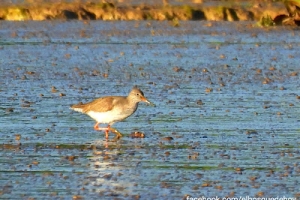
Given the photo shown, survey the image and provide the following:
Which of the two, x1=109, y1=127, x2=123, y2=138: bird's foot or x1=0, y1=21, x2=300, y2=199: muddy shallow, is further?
x1=109, y1=127, x2=123, y2=138: bird's foot

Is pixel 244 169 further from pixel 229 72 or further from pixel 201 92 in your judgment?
pixel 229 72

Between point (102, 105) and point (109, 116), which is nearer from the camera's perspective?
point (109, 116)

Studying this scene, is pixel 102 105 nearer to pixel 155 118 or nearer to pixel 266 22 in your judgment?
pixel 155 118

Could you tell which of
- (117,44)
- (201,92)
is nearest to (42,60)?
(117,44)

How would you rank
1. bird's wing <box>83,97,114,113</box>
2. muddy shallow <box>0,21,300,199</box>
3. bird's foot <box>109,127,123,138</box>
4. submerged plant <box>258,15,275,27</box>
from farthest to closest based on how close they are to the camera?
1. submerged plant <box>258,15,275,27</box>
2. bird's wing <box>83,97,114,113</box>
3. bird's foot <box>109,127,123,138</box>
4. muddy shallow <box>0,21,300,199</box>

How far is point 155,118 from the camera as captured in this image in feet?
54.5

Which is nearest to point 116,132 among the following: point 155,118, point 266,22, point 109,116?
point 109,116

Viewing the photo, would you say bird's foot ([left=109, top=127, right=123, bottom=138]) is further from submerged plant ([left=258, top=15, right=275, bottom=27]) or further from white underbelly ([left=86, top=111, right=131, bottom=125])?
submerged plant ([left=258, top=15, right=275, bottom=27])

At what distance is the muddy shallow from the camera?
38.7ft

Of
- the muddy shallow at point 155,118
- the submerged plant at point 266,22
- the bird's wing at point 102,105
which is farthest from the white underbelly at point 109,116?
the submerged plant at point 266,22

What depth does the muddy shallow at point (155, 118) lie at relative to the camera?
465 inches

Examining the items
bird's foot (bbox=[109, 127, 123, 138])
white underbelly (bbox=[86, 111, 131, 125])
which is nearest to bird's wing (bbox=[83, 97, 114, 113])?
white underbelly (bbox=[86, 111, 131, 125])

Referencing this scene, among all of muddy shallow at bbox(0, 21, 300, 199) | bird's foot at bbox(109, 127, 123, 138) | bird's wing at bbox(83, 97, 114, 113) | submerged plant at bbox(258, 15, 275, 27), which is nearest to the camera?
muddy shallow at bbox(0, 21, 300, 199)

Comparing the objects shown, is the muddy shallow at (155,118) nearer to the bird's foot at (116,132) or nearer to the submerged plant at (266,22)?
the bird's foot at (116,132)
